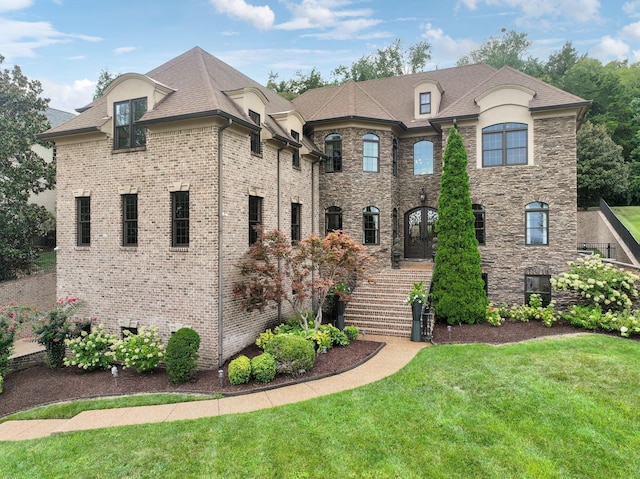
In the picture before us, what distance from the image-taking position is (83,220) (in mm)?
11914

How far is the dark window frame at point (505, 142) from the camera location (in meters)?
14.4

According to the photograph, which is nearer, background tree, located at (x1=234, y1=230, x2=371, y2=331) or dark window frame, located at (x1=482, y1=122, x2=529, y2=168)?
background tree, located at (x1=234, y1=230, x2=371, y2=331)

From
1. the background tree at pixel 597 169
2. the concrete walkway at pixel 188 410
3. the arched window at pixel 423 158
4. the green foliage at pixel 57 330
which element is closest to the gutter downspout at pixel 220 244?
the concrete walkway at pixel 188 410

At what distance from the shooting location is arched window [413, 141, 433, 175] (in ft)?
55.6

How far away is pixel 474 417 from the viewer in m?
6.45

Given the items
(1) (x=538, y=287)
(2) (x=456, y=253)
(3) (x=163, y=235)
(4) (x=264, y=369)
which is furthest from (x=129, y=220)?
(1) (x=538, y=287)

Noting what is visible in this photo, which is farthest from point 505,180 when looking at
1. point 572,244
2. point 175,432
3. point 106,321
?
point 106,321

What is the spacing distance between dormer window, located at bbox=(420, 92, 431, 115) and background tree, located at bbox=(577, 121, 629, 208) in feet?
42.4

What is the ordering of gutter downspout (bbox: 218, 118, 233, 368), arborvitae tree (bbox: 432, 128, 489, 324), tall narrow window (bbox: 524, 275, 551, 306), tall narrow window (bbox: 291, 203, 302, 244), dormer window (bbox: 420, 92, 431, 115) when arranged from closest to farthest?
1. gutter downspout (bbox: 218, 118, 233, 368)
2. arborvitae tree (bbox: 432, 128, 489, 324)
3. tall narrow window (bbox: 524, 275, 551, 306)
4. tall narrow window (bbox: 291, 203, 302, 244)
5. dormer window (bbox: 420, 92, 431, 115)

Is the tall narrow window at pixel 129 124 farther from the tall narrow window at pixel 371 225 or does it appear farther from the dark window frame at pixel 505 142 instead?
the dark window frame at pixel 505 142

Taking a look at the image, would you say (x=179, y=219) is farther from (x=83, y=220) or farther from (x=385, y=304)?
(x=385, y=304)

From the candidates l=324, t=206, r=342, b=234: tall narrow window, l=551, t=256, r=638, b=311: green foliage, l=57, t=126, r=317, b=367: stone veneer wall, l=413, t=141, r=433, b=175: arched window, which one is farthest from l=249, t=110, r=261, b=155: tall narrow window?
l=551, t=256, r=638, b=311: green foliage

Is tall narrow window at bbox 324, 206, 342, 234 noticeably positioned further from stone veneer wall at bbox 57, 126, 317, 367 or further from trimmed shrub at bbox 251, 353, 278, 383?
trimmed shrub at bbox 251, 353, 278, 383

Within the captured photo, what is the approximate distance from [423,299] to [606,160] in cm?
1956
